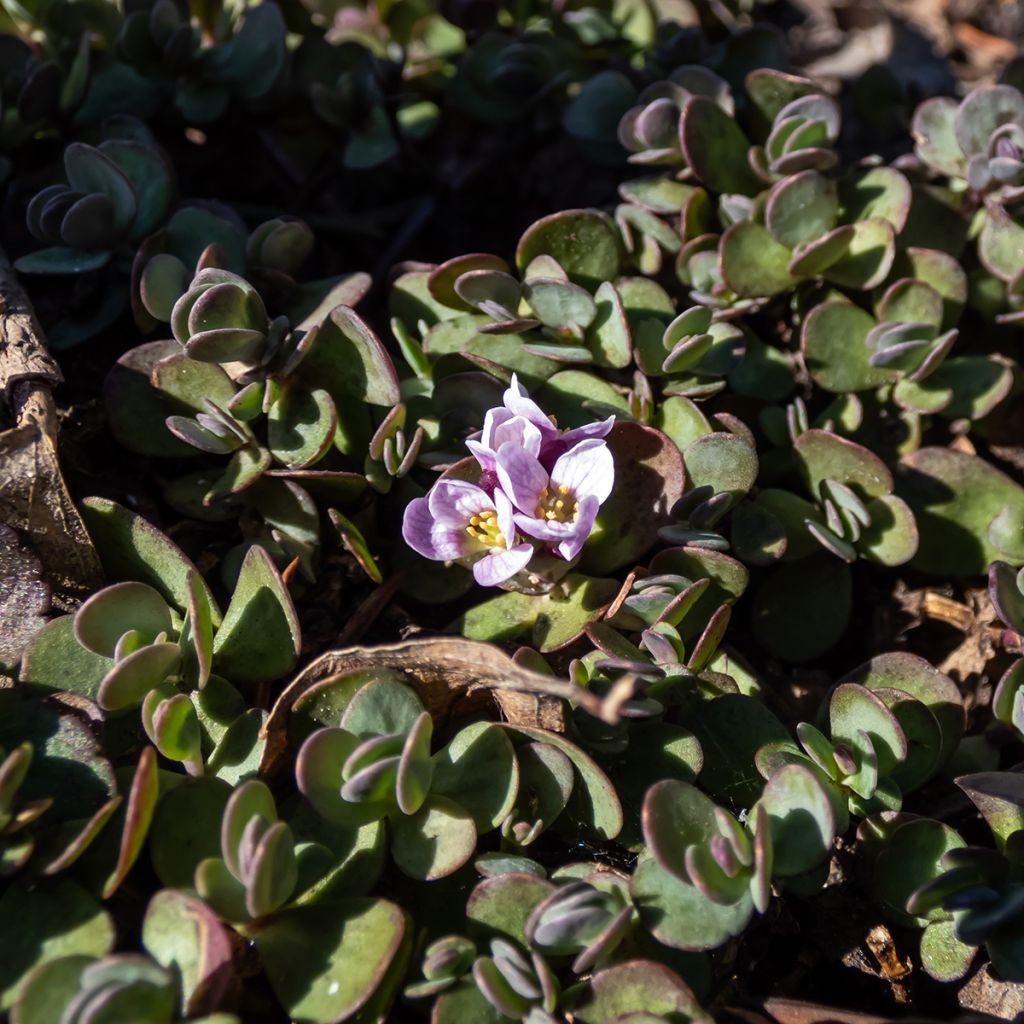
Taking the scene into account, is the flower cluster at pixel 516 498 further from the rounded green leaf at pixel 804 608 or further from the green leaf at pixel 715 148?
the green leaf at pixel 715 148

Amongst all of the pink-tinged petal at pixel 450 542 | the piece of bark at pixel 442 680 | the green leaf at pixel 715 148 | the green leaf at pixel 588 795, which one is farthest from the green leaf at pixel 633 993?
the green leaf at pixel 715 148

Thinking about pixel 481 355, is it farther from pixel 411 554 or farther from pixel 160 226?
pixel 160 226

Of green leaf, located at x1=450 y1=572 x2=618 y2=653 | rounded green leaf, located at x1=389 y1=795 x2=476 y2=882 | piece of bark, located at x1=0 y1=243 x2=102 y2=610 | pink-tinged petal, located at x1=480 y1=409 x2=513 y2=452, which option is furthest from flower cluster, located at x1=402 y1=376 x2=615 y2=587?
piece of bark, located at x1=0 y1=243 x2=102 y2=610

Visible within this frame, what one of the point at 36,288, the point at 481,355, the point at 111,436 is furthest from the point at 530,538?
the point at 36,288

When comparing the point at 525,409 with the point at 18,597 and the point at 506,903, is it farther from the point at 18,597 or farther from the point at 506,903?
the point at 18,597

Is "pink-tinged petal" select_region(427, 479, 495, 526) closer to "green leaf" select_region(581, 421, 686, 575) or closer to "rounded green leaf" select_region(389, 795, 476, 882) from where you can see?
"green leaf" select_region(581, 421, 686, 575)
